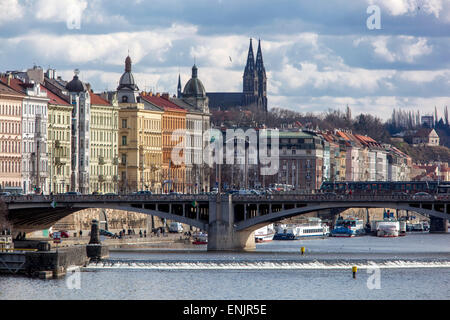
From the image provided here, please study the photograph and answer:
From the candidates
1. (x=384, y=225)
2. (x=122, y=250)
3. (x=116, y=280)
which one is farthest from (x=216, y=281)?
(x=384, y=225)

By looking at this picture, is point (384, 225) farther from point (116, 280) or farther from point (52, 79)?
point (116, 280)

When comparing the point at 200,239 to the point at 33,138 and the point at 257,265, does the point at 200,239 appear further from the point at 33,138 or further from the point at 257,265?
the point at 257,265

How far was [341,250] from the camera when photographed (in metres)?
127

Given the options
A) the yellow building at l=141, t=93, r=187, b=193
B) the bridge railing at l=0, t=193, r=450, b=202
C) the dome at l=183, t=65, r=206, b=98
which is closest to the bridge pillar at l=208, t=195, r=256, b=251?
the bridge railing at l=0, t=193, r=450, b=202

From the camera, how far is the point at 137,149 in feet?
570

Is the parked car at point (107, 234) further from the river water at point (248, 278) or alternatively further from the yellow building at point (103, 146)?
the river water at point (248, 278)

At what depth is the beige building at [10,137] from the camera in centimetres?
14512

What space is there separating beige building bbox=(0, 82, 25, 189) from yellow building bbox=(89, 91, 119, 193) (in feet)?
47.5

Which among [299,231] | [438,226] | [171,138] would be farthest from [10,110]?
[438,226]

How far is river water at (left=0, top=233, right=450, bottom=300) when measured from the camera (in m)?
86.2

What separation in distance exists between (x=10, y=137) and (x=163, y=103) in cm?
4003

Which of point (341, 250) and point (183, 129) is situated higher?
point (183, 129)
